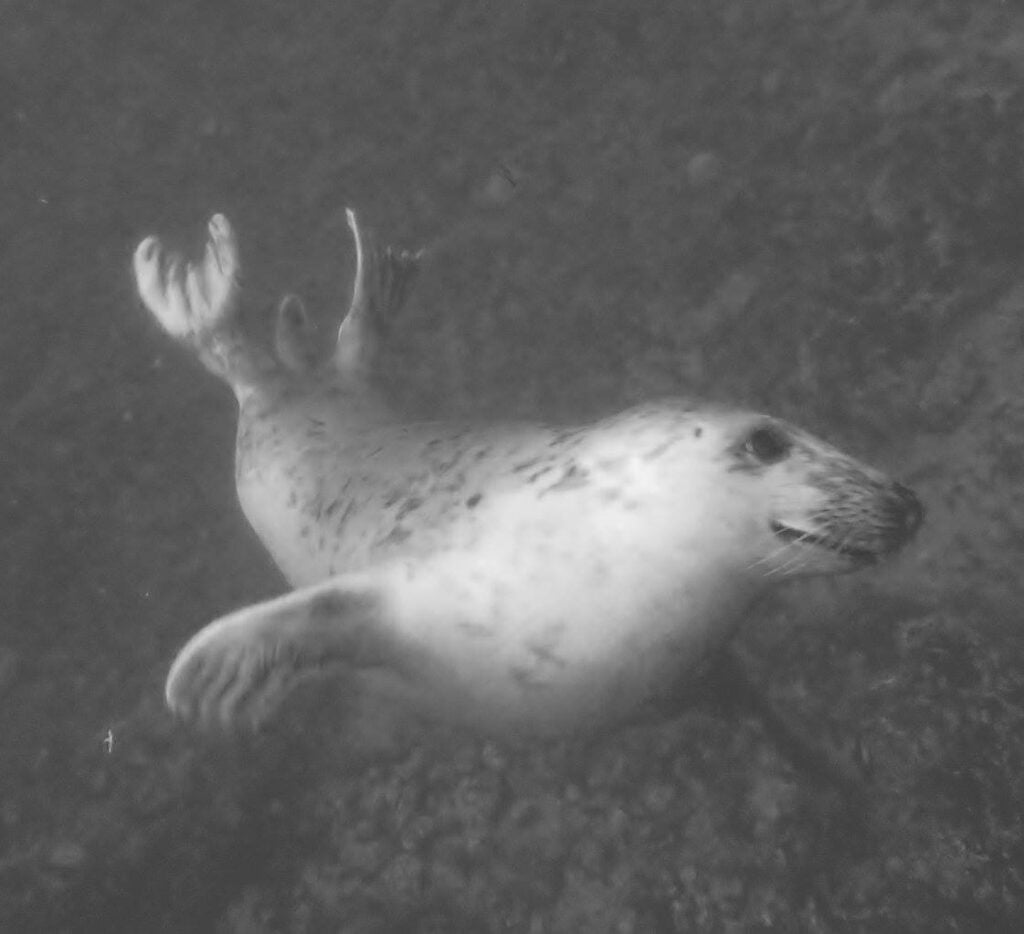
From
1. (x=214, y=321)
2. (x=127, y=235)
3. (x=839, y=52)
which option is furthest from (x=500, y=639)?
(x=127, y=235)

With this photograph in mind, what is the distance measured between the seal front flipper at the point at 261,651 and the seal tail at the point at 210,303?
1.56 meters

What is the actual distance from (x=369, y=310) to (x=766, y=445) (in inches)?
75.8

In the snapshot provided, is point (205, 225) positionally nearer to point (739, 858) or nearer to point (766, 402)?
point (766, 402)

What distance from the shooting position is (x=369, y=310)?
11.0 ft

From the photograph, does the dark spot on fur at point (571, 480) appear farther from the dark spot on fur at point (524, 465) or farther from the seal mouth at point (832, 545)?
the seal mouth at point (832, 545)

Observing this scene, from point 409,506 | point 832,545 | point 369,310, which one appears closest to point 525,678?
point 409,506

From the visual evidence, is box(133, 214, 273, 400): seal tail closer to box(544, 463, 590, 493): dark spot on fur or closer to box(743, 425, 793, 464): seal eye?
box(544, 463, 590, 493): dark spot on fur

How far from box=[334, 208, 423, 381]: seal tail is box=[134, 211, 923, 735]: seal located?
0.80 m

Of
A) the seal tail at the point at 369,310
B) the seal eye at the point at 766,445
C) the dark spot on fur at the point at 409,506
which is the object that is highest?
the seal tail at the point at 369,310

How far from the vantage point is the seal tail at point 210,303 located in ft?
11.5

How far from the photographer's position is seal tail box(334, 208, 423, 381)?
3.32 meters

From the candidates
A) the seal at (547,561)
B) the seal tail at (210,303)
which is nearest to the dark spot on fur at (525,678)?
the seal at (547,561)

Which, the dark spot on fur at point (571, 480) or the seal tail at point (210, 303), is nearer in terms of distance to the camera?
the dark spot on fur at point (571, 480)

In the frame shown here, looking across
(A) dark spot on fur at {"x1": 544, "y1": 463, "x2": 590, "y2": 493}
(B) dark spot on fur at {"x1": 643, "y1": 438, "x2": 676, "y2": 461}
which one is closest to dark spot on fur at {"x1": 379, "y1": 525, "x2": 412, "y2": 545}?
(A) dark spot on fur at {"x1": 544, "y1": 463, "x2": 590, "y2": 493}
